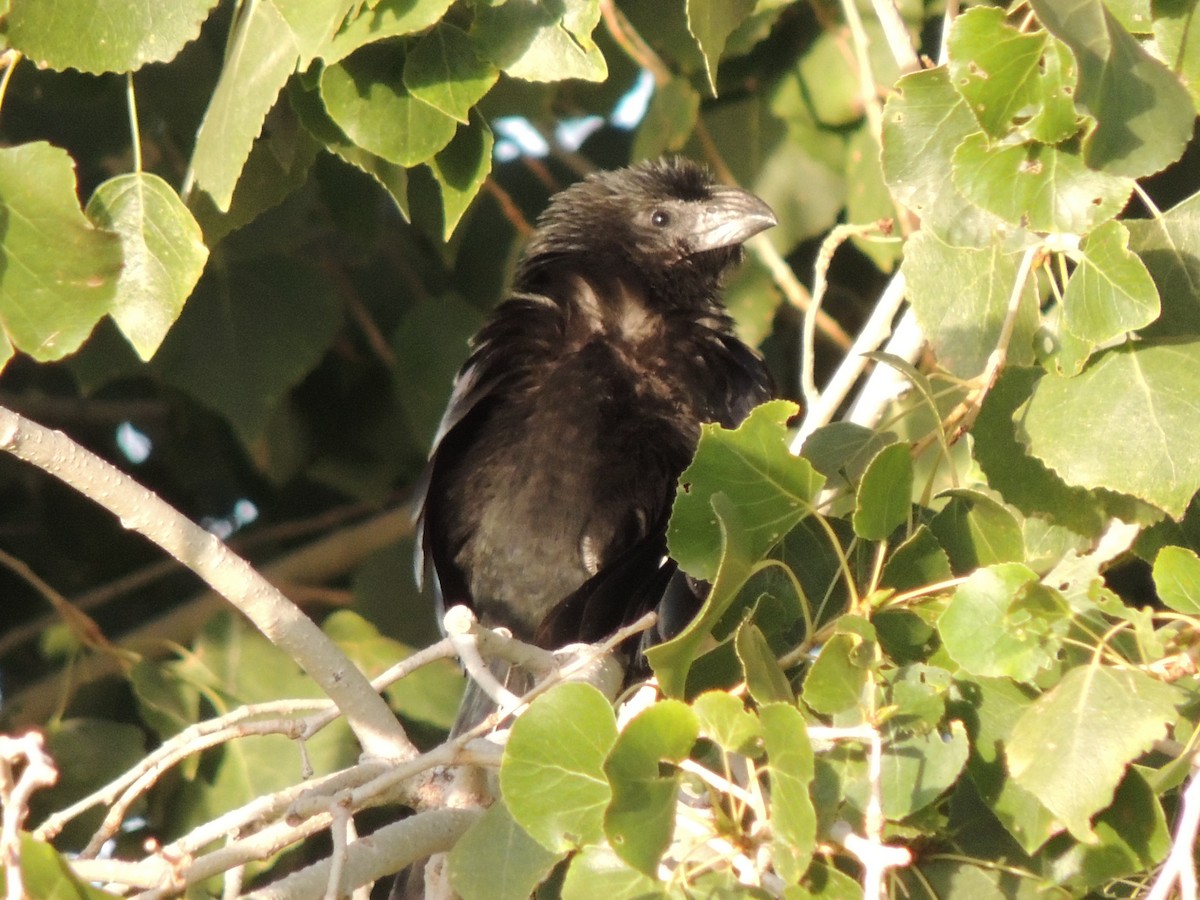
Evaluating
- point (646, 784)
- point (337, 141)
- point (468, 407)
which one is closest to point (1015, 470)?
point (646, 784)

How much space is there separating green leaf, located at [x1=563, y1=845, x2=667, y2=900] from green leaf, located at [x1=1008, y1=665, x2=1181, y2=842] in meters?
0.41

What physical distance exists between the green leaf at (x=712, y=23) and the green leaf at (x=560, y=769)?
89 cm

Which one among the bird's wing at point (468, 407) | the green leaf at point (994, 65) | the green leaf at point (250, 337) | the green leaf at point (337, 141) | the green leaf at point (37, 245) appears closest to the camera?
the green leaf at point (994, 65)

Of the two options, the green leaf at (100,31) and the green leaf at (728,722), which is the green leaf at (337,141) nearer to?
the green leaf at (100,31)

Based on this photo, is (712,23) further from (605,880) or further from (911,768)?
(605,880)

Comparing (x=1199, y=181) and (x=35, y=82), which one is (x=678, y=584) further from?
(x=35, y=82)

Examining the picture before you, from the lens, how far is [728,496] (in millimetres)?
1927

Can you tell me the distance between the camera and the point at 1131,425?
1.92 meters

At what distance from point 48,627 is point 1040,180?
11.4 feet

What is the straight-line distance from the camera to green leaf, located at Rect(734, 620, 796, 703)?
1763 mm

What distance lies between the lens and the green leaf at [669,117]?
3838mm

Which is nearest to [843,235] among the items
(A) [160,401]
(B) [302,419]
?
(B) [302,419]

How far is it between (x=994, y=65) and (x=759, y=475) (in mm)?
556

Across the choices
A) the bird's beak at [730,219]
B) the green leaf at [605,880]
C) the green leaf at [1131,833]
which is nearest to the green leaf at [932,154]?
the green leaf at [1131,833]
